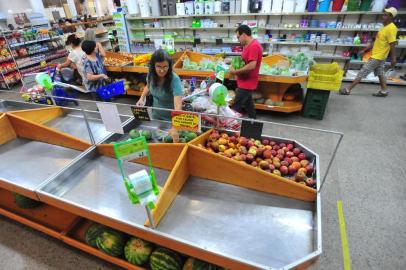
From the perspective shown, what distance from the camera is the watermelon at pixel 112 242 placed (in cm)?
173

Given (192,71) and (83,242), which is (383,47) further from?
(83,242)

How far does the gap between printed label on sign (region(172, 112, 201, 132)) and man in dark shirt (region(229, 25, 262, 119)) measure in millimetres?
1890

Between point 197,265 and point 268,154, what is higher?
point 268,154

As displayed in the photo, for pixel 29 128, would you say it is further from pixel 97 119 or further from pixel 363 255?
pixel 363 255

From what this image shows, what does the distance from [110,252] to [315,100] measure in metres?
4.04

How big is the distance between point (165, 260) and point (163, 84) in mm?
1545

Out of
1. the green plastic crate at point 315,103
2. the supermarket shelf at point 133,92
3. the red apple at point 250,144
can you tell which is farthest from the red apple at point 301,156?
the supermarket shelf at point 133,92

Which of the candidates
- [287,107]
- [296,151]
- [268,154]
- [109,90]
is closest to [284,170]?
[268,154]

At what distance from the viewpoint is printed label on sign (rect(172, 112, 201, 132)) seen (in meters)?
1.67

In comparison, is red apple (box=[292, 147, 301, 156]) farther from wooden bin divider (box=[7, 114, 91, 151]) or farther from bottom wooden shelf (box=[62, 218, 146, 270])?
wooden bin divider (box=[7, 114, 91, 151])

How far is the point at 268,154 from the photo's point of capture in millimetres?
1824

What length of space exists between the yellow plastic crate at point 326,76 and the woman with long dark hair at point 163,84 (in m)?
2.81

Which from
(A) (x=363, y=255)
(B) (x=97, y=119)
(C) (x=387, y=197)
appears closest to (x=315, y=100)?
(C) (x=387, y=197)

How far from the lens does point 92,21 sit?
32.1 ft
